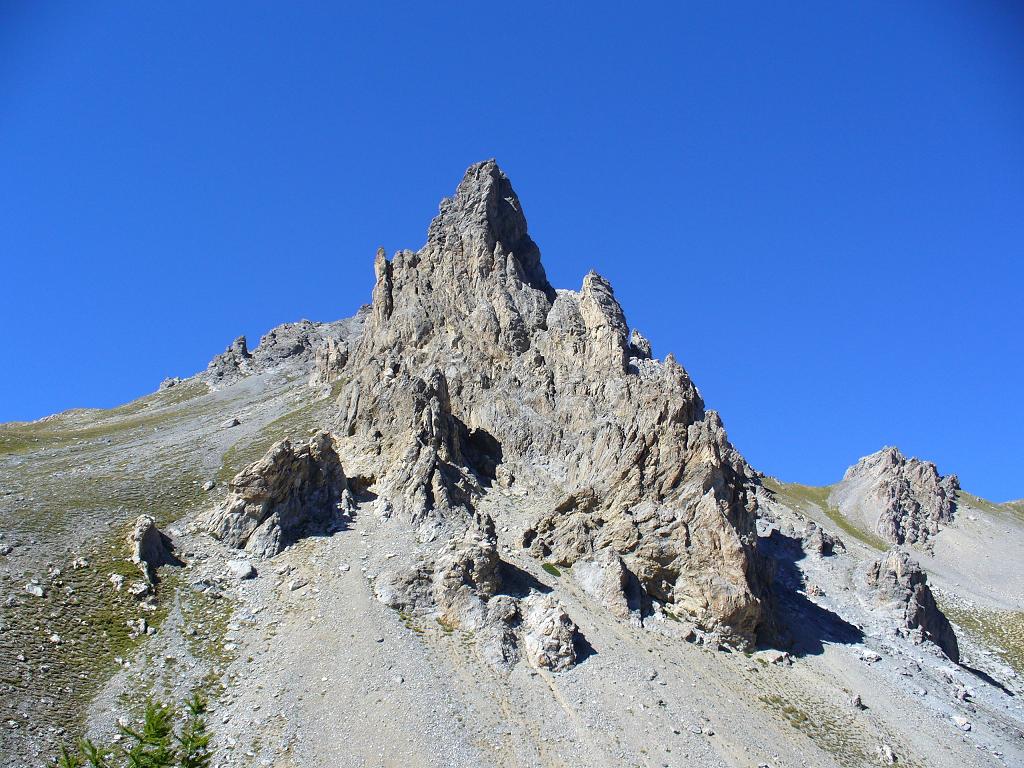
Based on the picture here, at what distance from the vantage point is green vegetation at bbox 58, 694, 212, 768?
1265 inches

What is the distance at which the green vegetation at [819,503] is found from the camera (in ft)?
385

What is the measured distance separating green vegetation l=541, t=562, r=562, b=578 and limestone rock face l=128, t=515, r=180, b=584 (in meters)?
29.8

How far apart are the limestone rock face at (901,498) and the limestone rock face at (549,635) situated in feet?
286

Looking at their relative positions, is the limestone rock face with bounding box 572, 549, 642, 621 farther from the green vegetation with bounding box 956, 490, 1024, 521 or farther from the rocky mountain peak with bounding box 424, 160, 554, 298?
the green vegetation with bounding box 956, 490, 1024, 521

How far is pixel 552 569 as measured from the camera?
207ft

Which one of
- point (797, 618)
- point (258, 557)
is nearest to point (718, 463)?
point (797, 618)

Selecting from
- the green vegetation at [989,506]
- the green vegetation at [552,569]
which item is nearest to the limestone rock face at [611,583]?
the green vegetation at [552,569]

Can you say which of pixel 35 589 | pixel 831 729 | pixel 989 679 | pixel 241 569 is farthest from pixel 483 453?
pixel 989 679

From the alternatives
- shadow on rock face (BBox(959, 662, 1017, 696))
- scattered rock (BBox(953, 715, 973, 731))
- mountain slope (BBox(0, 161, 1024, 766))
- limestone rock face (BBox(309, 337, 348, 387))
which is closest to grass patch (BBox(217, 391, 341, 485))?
mountain slope (BBox(0, 161, 1024, 766))

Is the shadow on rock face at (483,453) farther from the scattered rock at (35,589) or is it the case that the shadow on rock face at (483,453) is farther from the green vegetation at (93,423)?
the green vegetation at (93,423)

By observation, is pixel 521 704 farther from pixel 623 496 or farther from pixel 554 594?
pixel 623 496

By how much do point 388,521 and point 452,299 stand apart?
47.9 metres

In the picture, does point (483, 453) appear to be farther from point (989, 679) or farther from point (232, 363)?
point (232, 363)

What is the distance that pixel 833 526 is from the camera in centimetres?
11406
